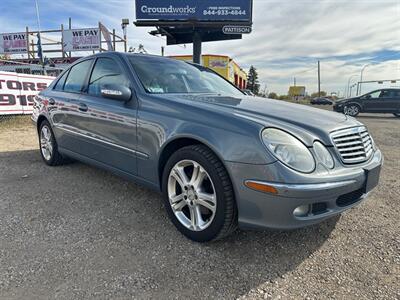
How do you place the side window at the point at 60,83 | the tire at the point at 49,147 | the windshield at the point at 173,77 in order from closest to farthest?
the windshield at the point at 173,77, the side window at the point at 60,83, the tire at the point at 49,147

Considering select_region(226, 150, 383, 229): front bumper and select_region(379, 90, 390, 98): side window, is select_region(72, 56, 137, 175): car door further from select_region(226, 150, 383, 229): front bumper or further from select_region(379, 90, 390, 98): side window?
select_region(379, 90, 390, 98): side window

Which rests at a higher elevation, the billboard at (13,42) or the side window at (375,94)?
the billboard at (13,42)

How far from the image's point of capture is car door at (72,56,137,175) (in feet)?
9.81

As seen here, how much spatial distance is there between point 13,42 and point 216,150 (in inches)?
1139

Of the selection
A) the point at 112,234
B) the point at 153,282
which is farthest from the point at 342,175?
the point at 112,234

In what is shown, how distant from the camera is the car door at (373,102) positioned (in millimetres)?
16578

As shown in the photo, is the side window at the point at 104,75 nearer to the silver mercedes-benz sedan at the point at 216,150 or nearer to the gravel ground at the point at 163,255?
the silver mercedes-benz sedan at the point at 216,150

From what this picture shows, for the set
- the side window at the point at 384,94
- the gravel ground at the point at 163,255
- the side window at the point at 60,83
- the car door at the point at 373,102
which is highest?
the side window at the point at 60,83

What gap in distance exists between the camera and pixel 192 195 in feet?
8.17

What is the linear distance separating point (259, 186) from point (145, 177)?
1252 mm

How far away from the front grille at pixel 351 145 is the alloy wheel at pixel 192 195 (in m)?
1.00

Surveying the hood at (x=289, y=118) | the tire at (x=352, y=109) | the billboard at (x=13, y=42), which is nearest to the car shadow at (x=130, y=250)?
the hood at (x=289, y=118)

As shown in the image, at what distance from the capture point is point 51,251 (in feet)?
7.80

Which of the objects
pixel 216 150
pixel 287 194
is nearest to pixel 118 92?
pixel 216 150
